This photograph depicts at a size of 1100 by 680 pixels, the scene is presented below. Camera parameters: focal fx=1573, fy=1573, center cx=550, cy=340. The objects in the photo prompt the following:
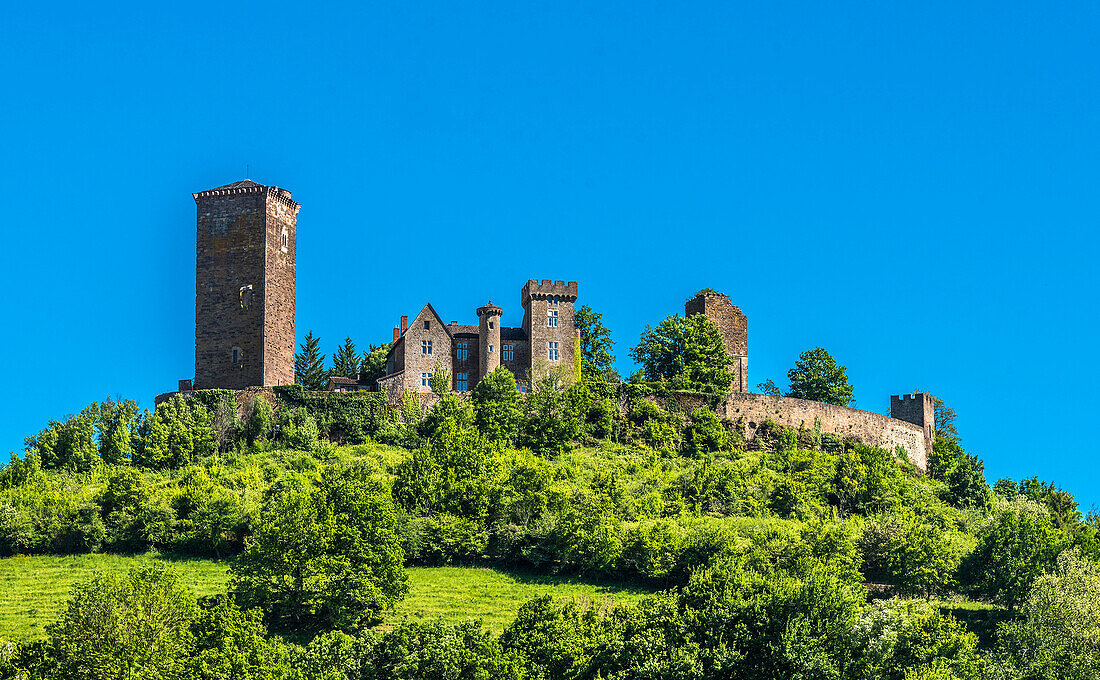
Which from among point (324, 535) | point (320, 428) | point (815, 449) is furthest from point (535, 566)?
point (815, 449)

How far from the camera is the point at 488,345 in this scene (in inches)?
3253

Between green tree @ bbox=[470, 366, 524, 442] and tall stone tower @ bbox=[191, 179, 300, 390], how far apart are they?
10.1 meters

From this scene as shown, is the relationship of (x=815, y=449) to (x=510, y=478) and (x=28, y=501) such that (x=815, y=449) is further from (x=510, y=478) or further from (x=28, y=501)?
(x=28, y=501)

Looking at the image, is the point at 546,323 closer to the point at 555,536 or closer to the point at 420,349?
the point at 420,349

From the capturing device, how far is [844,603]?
53.6 m

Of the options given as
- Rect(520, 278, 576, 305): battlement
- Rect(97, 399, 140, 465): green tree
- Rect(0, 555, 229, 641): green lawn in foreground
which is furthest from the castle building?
Rect(0, 555, 229, 641): green lawn in foreground

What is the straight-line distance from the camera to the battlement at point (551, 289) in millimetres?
84812

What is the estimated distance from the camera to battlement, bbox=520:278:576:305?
278 ft

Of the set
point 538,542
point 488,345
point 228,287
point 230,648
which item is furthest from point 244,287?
point 230,648

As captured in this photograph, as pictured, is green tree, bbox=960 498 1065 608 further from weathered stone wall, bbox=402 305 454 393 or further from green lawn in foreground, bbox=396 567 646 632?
weathered stone wall, bbox=402 305 454 393

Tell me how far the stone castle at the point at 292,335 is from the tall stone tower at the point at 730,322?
4.82 meters

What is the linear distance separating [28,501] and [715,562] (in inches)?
1189

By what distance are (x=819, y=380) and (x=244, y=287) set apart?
33494 mm

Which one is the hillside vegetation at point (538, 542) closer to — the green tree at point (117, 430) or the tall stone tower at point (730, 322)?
the green tree at point (117, 430)
